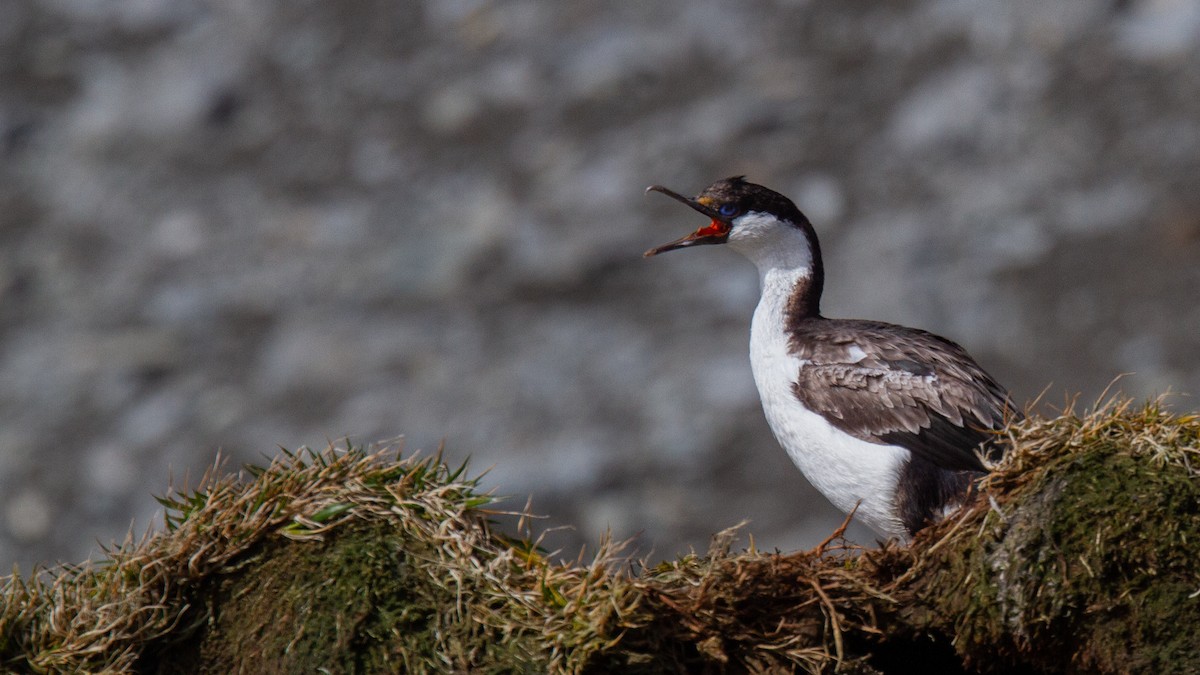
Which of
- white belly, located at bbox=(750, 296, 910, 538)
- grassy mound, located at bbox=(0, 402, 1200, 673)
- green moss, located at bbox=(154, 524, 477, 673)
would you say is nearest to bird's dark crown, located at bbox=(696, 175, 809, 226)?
white belly, located at bbox=(750, 296, 910, 538)

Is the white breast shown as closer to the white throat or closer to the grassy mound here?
the white throat

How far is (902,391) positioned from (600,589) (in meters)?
3.11

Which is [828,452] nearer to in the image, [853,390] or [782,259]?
[853,390]

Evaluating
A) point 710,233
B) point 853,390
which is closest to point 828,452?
point 853,390

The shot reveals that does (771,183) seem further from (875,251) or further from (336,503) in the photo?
(336,503)

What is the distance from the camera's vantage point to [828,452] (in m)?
7.02

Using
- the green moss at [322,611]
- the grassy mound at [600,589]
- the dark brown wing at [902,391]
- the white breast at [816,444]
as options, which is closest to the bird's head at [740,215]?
the white breast at [816,444]

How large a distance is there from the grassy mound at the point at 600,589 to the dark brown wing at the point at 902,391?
209 cm

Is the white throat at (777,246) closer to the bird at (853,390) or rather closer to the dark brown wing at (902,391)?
the bird at (853,390)

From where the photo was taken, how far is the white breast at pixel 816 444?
6.80 meters

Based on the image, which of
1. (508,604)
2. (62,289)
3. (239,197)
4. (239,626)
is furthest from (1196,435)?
(62,289)

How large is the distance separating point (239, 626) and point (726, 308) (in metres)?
12.7

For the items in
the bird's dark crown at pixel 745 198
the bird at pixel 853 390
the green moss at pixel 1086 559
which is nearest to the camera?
the green moss at pixel 1086 559

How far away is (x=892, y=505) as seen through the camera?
265 inches
